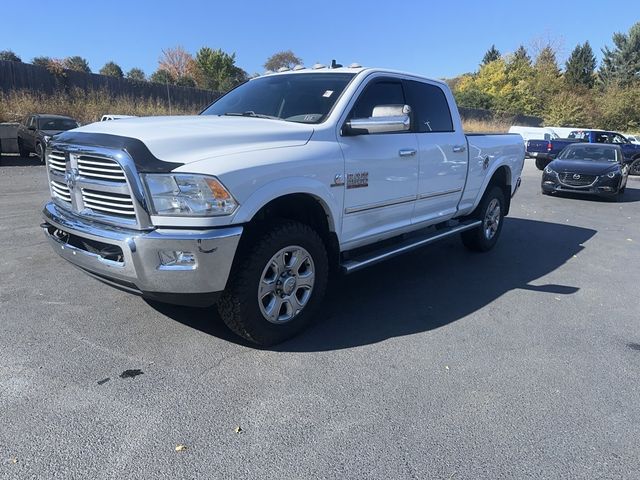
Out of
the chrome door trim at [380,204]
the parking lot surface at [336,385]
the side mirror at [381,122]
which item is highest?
the side mirror at [381,122]

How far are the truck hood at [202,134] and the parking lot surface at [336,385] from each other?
1424 mm

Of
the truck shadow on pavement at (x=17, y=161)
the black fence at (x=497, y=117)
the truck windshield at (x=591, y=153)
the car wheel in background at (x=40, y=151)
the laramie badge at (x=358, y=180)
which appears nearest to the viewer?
the laramie badge at (x=358, y=180)

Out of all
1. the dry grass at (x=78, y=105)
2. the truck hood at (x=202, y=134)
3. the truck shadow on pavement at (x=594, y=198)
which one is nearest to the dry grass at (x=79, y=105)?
the dry grass at (x=78, y=105)

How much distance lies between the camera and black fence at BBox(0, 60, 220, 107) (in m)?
21.7

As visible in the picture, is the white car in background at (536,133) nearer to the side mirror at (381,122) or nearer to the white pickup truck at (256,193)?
the white pickup truck at (256,193)

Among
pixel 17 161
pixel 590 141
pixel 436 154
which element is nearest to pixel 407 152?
pixel 436 154

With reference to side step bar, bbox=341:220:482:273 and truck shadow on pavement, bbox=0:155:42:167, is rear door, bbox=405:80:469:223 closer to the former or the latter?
side step bar, bbox=341:220:482:273

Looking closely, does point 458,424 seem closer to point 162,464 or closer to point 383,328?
point 383,328

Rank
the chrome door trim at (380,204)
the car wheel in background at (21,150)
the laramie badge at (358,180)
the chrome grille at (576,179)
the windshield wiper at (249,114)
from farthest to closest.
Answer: the car wheel in background at (21,150) < the chrome grille at (576,179) < the windshield wiper at (249,114) < the chrome door trim at (380,204) < the laramie badge at (358,180)

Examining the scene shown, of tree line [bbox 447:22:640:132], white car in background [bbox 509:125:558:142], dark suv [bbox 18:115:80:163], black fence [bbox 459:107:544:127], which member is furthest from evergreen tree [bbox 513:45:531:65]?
dark suv [bbox 18:115:80:163]

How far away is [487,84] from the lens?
201ft

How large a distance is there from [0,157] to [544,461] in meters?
18.7

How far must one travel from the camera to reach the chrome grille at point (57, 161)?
360 cm

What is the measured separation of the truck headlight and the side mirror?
1.33 m
